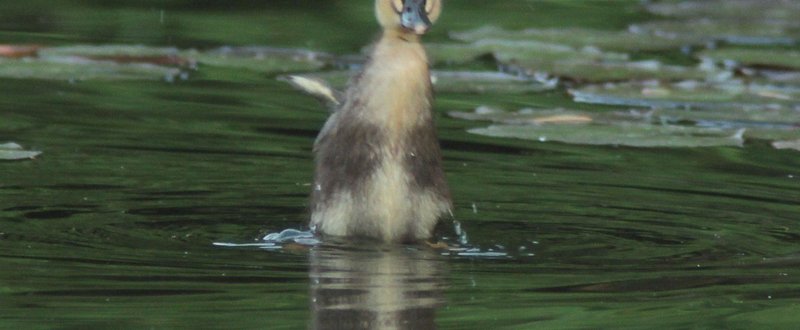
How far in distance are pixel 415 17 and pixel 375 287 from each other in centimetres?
126

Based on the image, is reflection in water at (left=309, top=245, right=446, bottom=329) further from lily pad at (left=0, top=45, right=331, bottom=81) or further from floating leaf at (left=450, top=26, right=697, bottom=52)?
floating leaf at (left=450, top=26, right=697, bottom=52)

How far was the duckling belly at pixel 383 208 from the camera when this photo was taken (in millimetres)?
6324

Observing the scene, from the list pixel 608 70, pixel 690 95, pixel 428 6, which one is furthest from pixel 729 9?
pixel 428 6

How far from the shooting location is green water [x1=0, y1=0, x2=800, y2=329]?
16.9ft

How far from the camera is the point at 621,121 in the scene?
924 cm

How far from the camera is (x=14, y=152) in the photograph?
25.3 feet

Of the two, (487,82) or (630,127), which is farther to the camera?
(487,82)

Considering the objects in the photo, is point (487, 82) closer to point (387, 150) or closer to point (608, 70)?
point (608, 70)

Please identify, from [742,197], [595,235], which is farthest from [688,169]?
[595,235]

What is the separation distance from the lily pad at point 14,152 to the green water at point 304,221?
0.05 meters

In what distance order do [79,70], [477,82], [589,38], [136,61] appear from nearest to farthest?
[79,70] < [477,82] < [136,61] < [589,38]

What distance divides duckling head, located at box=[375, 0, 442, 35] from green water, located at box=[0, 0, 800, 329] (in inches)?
27.6

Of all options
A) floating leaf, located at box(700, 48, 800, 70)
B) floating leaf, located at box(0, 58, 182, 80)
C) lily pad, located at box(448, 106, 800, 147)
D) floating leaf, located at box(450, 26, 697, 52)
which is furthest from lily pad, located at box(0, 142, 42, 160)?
floating leaf, located at box(450, 26, 697, 52)

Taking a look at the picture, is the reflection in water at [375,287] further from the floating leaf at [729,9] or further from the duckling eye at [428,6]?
the floating leaf at [729,9]
